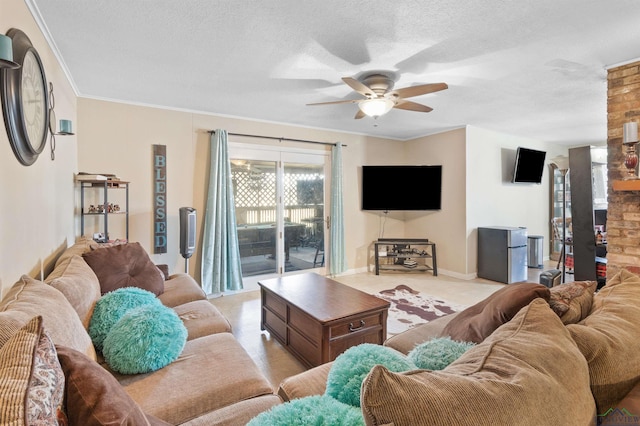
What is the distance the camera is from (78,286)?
1.67 m

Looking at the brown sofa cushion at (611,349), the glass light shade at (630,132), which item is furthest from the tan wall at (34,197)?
the glass light shade at (630,132)

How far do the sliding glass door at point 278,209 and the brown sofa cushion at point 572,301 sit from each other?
3932 mm

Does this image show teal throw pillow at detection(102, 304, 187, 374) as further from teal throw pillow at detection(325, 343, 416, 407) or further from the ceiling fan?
the ceiling fan

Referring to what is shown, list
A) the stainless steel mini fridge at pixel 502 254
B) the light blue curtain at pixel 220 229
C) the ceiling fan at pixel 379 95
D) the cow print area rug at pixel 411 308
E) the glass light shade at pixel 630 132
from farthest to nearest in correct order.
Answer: the stainless steel mini fridge at pixel 502 254 → the light blue curtain at pixel 220 229 → the cow print area rug at pixel 411 308 → the ceiling fan at pixel 379 95 → the glass light shade at pixel 630 132

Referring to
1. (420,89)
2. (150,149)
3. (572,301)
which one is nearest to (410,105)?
(420,89)

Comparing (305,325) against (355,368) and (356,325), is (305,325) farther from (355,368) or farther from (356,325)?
(355,368)

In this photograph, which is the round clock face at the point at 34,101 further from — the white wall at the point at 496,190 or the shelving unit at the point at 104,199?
the white wall at the point at 496,190

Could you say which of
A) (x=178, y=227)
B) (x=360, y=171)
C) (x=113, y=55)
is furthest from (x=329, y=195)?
(x=113, y=55)

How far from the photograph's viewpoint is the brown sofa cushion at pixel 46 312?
1.06 meters

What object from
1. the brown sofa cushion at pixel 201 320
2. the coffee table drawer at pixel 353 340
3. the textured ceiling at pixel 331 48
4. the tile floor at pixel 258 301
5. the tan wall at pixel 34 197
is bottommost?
the tile floor at pixel 258 301

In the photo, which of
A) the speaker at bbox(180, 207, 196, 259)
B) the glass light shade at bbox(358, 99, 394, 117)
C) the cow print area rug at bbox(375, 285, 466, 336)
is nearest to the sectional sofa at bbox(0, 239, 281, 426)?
the speaker at bbox(180, 207, 196, 259)

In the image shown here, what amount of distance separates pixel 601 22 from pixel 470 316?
7.25ft

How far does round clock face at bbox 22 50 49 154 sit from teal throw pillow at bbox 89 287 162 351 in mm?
994

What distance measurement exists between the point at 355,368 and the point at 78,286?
1542mm
